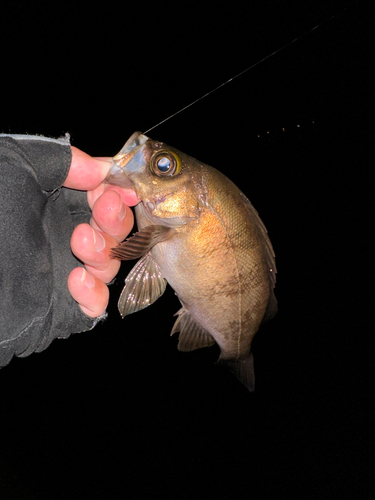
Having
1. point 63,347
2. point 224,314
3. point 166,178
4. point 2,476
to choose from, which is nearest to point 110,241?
point 166,178

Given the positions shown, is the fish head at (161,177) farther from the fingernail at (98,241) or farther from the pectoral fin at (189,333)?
the pectoral fin at (189,333)

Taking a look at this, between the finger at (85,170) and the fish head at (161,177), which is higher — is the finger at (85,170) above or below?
above

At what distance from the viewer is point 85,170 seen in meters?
1.48

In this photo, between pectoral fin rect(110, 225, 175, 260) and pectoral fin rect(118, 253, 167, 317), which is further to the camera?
pectoral fin rect(118, 253, 167, 317)

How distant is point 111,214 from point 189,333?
2.54ft

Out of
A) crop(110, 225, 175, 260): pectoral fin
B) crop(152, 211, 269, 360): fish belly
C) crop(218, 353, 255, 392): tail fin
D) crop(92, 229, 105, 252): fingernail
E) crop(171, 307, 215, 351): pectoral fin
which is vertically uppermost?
crop(92, 229, 105, 252): fingernail

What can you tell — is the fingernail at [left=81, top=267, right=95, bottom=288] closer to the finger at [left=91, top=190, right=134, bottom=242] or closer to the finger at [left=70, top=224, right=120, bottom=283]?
the finger at [left=70, top=224, right=120, bottom=283]

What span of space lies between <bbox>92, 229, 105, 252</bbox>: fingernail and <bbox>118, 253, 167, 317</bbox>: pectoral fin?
0.62 ft

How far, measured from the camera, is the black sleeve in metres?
1.27

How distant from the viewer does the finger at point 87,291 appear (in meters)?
1.61

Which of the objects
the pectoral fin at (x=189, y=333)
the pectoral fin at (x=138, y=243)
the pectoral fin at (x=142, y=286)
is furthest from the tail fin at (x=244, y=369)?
the pectoral fin at (x=138, y=243)

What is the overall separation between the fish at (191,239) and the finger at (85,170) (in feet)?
0.15

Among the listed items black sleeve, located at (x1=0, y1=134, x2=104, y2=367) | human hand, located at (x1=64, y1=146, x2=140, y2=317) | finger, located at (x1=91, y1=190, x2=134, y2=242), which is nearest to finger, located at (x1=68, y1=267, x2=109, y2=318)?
human hand, located at (x1=64, y1=146, x2=140, y2=317)

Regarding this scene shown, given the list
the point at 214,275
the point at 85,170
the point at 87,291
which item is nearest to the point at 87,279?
the point at 87,291
